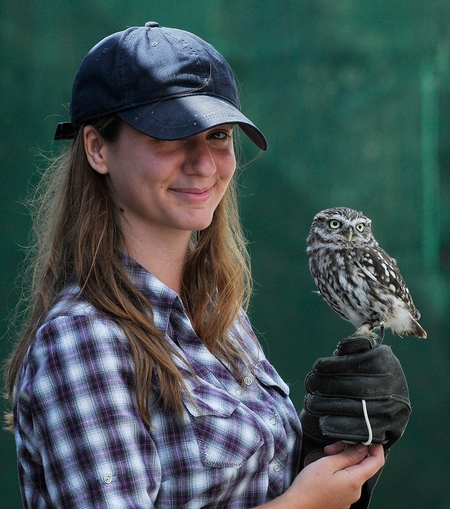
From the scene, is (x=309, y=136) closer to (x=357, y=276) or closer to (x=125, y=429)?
(x=357, y=276)

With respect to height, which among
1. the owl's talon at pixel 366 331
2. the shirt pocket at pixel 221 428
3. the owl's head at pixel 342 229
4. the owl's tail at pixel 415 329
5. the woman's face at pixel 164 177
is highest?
the woman's face at pixel 164 177

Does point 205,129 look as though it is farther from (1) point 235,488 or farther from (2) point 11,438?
(2) point 11,438

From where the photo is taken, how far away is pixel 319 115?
3.58 m

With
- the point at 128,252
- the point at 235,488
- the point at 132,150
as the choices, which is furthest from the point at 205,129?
the point at 235,488

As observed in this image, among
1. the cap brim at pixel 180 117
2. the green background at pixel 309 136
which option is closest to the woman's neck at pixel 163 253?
the cap brim at pixel 180 117

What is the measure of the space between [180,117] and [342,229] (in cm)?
121

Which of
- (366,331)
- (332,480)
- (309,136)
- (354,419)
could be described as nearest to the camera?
(332,480)

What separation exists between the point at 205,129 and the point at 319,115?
6.69 ft

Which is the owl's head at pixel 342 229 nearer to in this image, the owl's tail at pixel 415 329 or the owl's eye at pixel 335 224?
the owl's eye at pixel 335 224

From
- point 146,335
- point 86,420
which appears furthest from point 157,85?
point 86,420

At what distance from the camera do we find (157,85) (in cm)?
168

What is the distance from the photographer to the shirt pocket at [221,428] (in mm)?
1629

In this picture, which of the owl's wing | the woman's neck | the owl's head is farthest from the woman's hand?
the owl's head

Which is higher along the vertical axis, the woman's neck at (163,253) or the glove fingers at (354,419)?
the woman's neck at (163,253)
